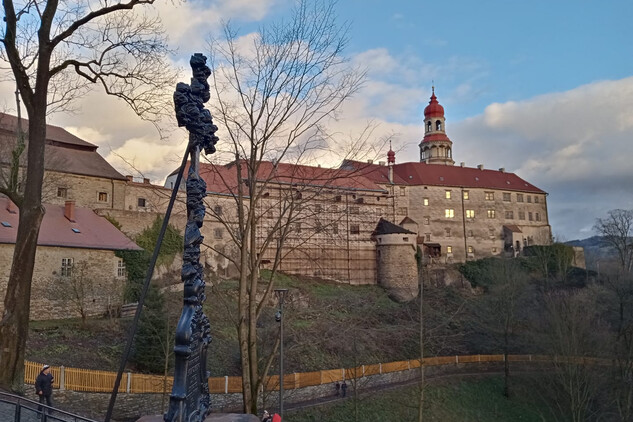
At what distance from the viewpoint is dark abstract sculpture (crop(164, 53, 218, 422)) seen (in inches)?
176

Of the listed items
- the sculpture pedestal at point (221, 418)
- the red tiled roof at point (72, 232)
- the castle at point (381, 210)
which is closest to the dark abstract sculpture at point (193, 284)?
the sculpture pedestal at point (221, 418)

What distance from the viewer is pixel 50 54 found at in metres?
10.5

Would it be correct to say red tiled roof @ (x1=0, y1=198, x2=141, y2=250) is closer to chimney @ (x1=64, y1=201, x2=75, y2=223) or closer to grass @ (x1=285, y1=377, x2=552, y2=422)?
chimney @ (x1=64, y1=201, x2=75, y2=223)

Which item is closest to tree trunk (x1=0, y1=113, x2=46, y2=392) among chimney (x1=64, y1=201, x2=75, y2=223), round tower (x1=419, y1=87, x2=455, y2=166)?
chimney (x1=64, y1=201, x2=75, y2=223)

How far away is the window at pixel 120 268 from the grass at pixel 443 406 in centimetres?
1251

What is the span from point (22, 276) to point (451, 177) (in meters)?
57.5

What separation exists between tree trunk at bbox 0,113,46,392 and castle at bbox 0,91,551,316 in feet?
48.4

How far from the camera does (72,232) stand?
2552cm

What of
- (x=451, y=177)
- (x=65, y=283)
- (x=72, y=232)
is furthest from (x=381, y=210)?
(x=65, y=283)

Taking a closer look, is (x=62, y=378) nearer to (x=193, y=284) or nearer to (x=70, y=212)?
(x=193, y=284)

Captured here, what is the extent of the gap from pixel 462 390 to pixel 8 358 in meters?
23.8

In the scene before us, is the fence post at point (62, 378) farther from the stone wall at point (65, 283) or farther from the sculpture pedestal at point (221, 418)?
the sculpture pedestal at point (221, 418)

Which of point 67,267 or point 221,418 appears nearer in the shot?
point 221,418

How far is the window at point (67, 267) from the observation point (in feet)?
78.2
